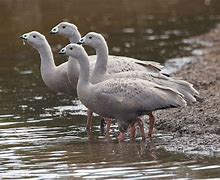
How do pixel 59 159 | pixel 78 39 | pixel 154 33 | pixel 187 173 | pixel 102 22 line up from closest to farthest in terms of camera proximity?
pixel 187 173 < pixel 59 159 < pixel 78 39 < pixel 154 33 < pixel 102 22

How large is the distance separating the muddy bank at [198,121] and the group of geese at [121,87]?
0.39 meters

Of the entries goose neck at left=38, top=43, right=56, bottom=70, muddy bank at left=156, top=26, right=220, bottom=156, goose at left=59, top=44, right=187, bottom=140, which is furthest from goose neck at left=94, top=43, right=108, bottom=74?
goose neck at left=38, top=43, right=56, bottom=70

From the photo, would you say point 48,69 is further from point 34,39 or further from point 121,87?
point 121,87

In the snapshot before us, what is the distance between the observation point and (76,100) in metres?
17.2

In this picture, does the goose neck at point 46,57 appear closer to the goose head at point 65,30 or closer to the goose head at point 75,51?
the goose head at point 65,30

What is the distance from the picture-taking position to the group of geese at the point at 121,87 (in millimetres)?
12961

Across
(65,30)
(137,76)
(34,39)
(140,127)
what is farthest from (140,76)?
(34,39)

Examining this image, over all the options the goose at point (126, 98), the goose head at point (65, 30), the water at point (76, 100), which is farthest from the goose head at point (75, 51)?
the goose head at point (65, 30)

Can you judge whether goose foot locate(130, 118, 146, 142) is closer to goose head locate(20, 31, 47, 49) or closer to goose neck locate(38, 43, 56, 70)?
goose neck locate(38, 43, 56, 70)

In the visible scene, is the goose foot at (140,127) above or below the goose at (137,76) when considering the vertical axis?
below

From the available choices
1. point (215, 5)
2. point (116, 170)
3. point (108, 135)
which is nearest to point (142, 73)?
point (108, 135)

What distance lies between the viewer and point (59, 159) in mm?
11758

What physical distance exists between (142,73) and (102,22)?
15.6 meters

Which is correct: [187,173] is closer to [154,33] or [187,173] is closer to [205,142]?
[205,142]
